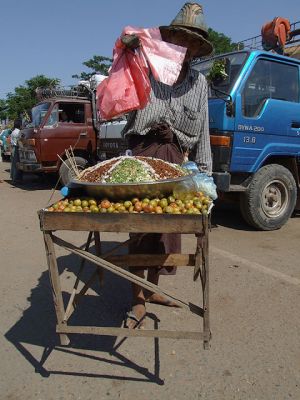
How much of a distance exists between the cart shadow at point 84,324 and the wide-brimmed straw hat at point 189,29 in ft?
6.78

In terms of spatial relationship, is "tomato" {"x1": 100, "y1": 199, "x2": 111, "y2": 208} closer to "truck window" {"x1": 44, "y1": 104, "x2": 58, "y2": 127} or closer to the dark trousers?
the dark trousers

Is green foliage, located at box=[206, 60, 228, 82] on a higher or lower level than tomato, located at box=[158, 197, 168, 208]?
higher

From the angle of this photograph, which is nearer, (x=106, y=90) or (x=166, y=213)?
(x=166, y=213)

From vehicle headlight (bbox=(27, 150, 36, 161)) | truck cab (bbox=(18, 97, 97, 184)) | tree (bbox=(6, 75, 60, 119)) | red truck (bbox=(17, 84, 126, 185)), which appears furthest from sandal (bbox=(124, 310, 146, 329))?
tree (bbox=(6, 75, 60, 119))

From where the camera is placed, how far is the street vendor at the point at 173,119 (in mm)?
2938

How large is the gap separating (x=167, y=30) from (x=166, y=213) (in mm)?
1402

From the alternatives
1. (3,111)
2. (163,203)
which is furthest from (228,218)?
(3,111)

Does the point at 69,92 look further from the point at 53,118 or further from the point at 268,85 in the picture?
the point at 268,85

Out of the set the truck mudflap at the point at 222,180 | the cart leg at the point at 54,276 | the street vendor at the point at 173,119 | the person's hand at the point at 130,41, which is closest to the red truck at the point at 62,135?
the truck mudflap at the point at 222,180

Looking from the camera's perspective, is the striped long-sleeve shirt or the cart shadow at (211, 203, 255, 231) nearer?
the striped long-sleeve shirt

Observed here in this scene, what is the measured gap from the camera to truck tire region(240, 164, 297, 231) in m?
5.47

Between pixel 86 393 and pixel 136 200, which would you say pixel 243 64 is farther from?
pixel 86 393

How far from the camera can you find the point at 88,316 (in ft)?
10.8

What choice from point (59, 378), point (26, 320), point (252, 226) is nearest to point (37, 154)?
point (252, 226)
